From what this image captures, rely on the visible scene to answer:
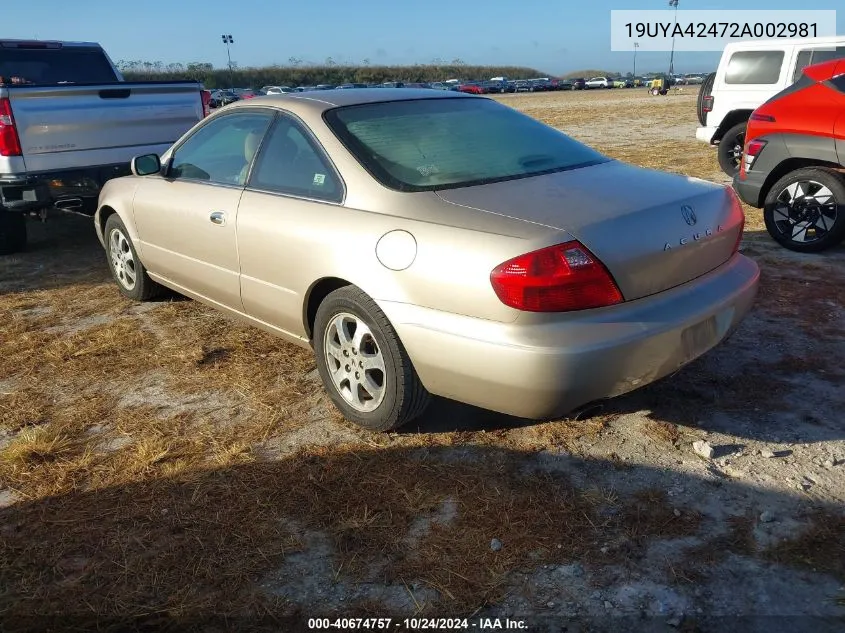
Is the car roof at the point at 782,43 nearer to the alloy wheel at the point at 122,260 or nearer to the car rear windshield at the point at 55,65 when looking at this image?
the car rear windshield at the point at 55,65

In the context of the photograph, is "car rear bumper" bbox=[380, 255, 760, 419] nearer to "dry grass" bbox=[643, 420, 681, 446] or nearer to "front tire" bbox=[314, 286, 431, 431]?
"front tire" bbox=[314, 286, 431, 431]

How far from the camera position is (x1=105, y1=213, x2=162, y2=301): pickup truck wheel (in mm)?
5203

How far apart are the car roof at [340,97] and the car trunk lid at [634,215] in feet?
3.18

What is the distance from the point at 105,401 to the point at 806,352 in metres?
3.93

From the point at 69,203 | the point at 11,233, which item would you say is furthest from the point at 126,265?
the point at 11,233

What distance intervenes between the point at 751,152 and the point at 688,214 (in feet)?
12.8

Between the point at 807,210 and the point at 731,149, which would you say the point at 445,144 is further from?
the point at 731,149

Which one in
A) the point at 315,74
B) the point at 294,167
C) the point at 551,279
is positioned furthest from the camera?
the point at 315,74

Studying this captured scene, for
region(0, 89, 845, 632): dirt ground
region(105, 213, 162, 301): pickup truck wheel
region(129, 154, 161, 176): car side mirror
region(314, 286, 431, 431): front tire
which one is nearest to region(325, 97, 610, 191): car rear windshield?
region(314, 286, 431, 431): front tire

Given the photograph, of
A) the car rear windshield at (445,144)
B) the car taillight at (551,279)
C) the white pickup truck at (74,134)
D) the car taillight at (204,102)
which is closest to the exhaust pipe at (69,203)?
the white pickup truck at (74,134)

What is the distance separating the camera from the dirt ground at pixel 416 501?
2287mm

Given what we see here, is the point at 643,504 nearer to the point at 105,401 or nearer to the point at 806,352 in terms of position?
the point at 806,352

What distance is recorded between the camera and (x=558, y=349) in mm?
2611

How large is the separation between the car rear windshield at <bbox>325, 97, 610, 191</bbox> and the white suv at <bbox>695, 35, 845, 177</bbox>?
7.67 m
